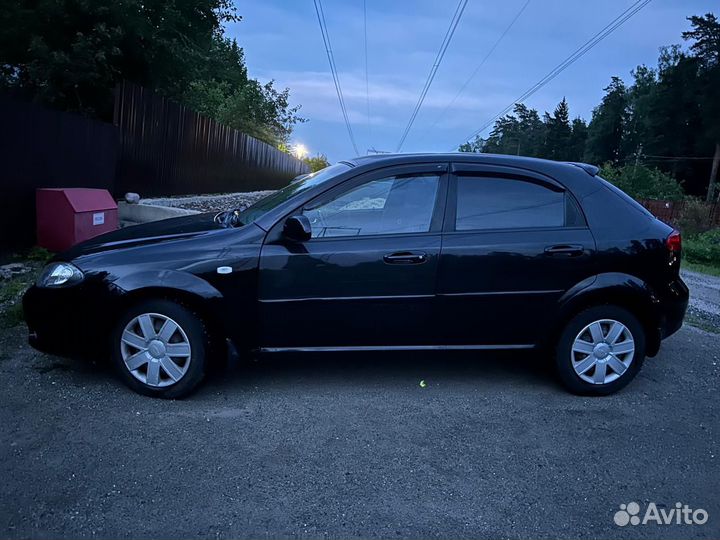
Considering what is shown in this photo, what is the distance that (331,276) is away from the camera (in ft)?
11.9

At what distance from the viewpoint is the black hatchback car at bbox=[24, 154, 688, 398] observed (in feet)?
11.5

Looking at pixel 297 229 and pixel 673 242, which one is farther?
pixel 673 242

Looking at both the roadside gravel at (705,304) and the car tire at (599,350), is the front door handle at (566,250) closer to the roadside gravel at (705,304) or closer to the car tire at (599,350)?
the car tire at (599,350)

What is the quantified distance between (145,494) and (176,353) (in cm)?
107

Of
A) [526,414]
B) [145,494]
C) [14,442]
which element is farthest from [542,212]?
[14,442]

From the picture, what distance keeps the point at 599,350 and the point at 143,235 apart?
342 centimetres

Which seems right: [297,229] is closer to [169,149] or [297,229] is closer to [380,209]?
[380,209]

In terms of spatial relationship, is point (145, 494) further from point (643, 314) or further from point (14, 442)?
point (643, 314)

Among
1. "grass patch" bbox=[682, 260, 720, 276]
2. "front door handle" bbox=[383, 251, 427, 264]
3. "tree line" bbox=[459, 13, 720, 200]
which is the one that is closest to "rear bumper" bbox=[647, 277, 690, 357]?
"front door handle" bbox=[383, 251, 427, 264]

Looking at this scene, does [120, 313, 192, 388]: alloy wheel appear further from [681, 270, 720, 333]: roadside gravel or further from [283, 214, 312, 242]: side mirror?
[681, 270, 720, 333]: roadside gravel

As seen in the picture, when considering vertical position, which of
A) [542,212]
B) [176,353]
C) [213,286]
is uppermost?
[542,212]

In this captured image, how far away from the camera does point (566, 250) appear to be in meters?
3.78

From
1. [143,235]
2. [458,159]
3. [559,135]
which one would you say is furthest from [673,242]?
[559,135]

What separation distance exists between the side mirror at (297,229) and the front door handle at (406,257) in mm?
559
